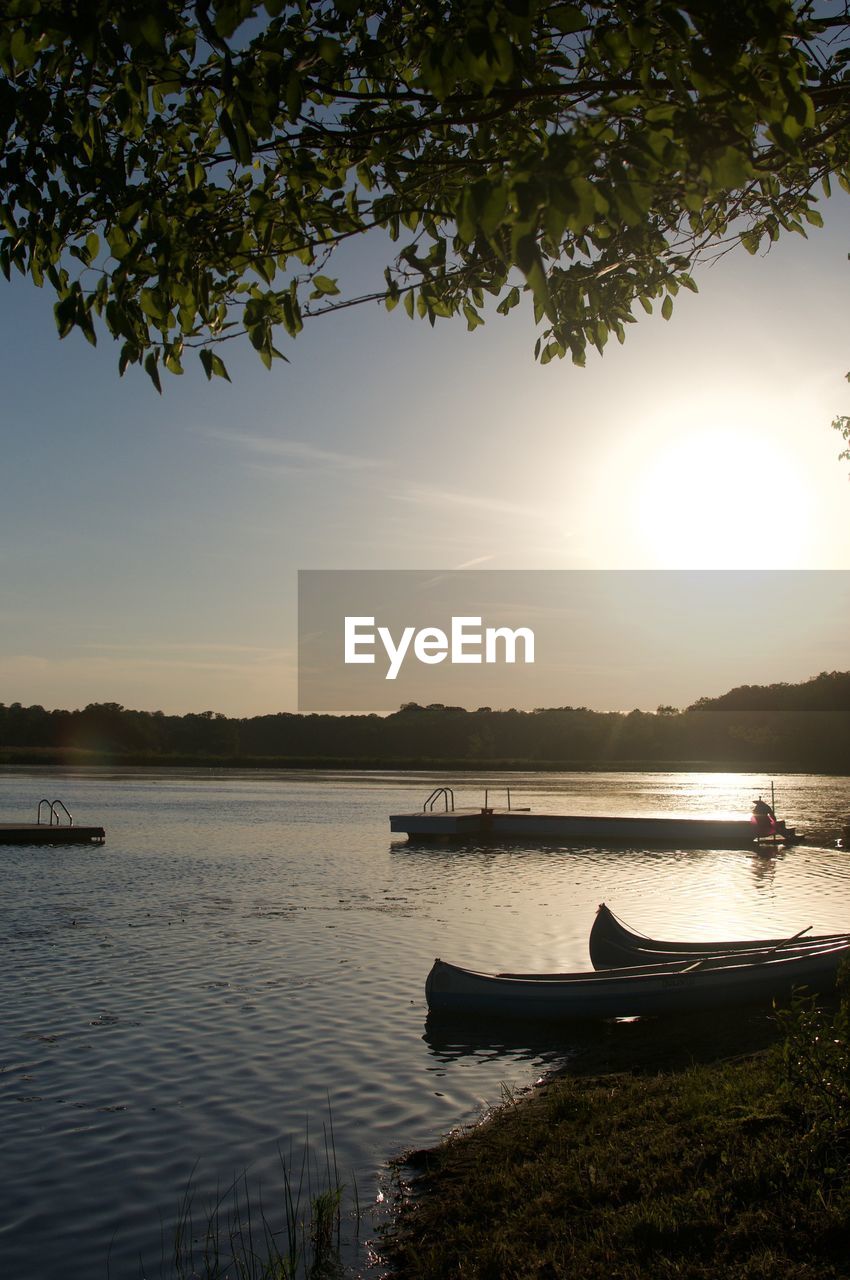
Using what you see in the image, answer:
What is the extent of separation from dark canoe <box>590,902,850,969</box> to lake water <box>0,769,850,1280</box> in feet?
6.38

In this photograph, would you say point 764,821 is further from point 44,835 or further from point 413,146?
point 413,146

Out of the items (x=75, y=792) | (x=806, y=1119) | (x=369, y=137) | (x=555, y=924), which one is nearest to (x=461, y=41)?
(x=369, y=137)

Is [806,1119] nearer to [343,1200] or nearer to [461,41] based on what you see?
[343,1200]

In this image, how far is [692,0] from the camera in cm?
555

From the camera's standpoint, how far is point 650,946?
62.1 ft

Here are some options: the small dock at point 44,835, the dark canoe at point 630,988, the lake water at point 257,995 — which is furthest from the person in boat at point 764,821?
the dark canoe at point 630,988

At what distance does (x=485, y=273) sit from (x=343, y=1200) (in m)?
8.69

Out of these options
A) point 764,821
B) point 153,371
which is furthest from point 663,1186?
point 764,821

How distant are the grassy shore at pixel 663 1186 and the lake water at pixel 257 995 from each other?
0.95 meters

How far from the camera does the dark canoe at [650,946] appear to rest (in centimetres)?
1736

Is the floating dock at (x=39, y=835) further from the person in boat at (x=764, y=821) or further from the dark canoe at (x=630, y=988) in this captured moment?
the dark canoe at (x=630, y=988)

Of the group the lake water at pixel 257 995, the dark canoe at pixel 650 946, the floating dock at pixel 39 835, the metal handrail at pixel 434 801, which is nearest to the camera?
the lake water at pixel 257 995

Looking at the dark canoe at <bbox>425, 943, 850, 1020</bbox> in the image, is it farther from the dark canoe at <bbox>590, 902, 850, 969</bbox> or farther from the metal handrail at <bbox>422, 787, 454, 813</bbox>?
the metal handrail at <bbox>422, 787, 454, 813</bbox>

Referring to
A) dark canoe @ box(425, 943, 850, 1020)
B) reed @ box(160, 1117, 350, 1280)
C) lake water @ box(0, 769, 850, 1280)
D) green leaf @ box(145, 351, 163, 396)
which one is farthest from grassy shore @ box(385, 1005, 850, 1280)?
green leaf @ box(145, 351, 163, 396)
